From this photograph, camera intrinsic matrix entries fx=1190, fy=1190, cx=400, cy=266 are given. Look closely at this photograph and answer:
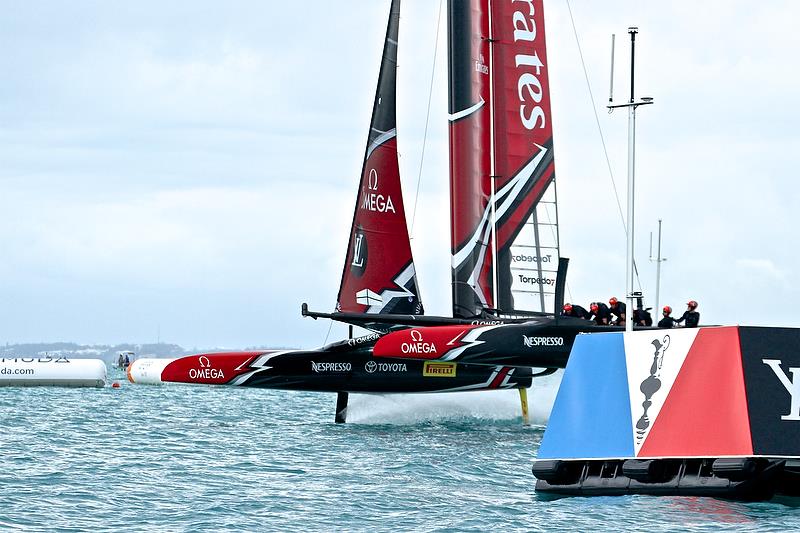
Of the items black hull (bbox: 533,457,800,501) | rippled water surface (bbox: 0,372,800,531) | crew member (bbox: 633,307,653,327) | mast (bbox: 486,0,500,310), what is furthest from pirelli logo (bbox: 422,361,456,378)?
black hull (bbox: 533,457,800,501)

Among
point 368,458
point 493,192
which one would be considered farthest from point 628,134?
point 493,192

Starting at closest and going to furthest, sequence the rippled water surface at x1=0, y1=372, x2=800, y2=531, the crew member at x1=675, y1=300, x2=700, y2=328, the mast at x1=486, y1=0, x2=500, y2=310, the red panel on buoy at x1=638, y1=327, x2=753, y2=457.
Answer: the rippled water surface at x1=0, y1=372, x2=800, y2=531 → the red panel on buoy at x1=638, y1=327, x2=753, y2=457 → the crew member at x1=675, y1=300, x2=700, y2=328 → the mast at x1=486, y1=0, x2=500, y2=310

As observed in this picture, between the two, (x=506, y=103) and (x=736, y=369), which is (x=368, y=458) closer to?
(x=736, y=369)

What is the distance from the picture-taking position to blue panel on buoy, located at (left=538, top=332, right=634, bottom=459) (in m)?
13.3

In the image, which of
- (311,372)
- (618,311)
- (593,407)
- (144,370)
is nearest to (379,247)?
(311,372)

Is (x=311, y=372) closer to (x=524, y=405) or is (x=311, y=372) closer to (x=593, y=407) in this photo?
(x=524, y=405)

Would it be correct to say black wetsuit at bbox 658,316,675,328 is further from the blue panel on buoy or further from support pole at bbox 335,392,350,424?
support pole at bbox 335,392,350,424

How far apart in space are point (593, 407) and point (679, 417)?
105 centimetres

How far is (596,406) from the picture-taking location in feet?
44.2

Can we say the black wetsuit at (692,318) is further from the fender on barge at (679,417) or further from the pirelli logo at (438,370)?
the fender on barge at (679,417)

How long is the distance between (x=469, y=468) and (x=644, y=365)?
5066 millimetres

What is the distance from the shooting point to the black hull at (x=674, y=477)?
40.8 ft

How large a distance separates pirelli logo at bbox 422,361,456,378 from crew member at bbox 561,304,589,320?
394cm

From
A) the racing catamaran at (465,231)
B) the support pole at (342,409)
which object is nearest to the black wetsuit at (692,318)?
the racing catamaran at (465,231)
